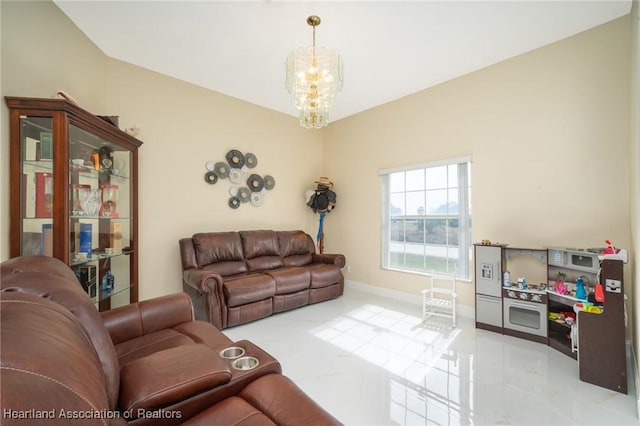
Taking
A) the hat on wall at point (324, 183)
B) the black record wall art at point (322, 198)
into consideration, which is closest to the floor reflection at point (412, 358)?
the black record wall art at point (322, 198)

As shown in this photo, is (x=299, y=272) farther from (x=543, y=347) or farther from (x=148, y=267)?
(x=543, y=347)

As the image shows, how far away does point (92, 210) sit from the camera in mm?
2424

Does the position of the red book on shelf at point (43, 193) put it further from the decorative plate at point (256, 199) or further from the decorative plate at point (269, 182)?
the decorative plate at point (269, 182)

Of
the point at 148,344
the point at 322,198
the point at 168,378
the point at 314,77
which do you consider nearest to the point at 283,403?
the point at 168,378

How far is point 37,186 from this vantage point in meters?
1.99

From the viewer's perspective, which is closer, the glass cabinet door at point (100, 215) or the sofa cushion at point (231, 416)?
the sofa cushion at point (231, 416)

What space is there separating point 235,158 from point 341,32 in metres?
2.37

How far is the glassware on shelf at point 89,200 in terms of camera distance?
2.27 meters

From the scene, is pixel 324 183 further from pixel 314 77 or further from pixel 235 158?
pixel 314 77

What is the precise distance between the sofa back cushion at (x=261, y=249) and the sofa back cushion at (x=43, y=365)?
3197mm

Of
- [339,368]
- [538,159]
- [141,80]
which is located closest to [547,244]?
[538,159]

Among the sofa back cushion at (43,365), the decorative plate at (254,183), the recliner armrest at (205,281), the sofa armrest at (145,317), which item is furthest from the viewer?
the decorative plate at (254,183)

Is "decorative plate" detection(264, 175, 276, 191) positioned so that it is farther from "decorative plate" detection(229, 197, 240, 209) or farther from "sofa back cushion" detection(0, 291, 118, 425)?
"sofa back cushion" detection(0, 291, 118, 425)

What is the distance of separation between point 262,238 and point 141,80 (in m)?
2.61
